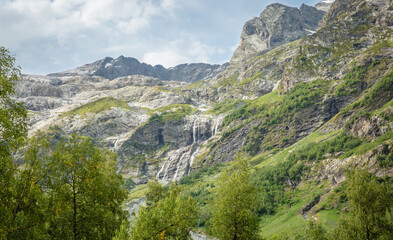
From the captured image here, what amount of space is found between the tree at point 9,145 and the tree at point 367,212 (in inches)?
1700

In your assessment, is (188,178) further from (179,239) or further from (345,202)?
(179,239)

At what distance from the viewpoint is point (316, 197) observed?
258ft

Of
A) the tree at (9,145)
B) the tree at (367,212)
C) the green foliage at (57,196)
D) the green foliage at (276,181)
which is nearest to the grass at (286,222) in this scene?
the green foliage at (276,181)

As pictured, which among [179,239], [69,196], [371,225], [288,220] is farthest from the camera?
[288,220]

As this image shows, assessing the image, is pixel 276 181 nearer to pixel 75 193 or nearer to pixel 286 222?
pixel 286 222

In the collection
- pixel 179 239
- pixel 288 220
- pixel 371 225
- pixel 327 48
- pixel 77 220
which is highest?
pixel 327 48

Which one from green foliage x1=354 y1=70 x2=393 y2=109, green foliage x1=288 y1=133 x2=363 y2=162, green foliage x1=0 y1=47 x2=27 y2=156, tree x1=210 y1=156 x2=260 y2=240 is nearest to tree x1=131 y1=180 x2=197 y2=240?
tree x1=210 y1=156 x2=260 y2=240

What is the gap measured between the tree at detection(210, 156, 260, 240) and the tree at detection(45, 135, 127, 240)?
14658 mm

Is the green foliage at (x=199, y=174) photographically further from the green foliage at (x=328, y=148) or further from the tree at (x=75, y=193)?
the tree at (x=75, y=193)

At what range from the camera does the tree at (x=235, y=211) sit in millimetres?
28281

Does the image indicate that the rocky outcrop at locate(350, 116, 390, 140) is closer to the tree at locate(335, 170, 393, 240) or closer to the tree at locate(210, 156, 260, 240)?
the tree at locate(335, 170, 393, 240)

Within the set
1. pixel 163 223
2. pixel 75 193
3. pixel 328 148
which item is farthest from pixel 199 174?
pixel 75 193

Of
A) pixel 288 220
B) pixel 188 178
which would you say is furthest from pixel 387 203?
pixel 188 178

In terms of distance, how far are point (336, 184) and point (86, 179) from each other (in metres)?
87.3
